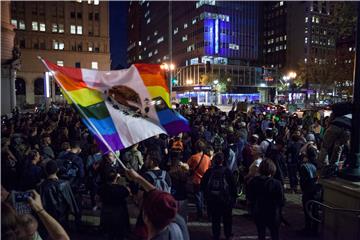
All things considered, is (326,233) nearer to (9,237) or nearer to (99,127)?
(99,127)

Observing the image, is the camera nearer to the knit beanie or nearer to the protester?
the knit beanie

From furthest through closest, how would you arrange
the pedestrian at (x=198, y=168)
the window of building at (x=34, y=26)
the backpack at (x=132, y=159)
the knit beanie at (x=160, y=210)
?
the window of building at (x=34, y=26) → the backpack at (x=132, y=159) → the pedestrian at (x=198, y=168) → the knit beanie at (x=160, y=210)

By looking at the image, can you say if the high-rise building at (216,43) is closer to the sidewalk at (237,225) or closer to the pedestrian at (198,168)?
the sidewalk at (237,225)

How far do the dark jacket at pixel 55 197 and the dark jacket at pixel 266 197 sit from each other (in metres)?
3.09

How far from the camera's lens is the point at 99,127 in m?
5.05

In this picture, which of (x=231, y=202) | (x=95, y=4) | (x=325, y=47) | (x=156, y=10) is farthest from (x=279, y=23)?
(x=231, y=202)

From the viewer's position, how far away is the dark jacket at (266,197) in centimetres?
589

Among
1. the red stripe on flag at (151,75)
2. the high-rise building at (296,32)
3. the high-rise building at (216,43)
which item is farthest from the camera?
the high-rise building at (296,32)

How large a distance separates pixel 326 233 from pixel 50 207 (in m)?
4.42

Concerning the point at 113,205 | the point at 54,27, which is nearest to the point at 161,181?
the point at 113,205

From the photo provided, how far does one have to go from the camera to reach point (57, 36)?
7725cm

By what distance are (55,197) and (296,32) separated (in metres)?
133

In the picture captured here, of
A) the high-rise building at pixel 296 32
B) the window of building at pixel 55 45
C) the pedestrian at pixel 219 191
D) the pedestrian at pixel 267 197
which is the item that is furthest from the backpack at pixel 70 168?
the high-rise building at pixel 296 32

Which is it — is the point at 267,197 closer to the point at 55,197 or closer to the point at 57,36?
the point at 55,197
